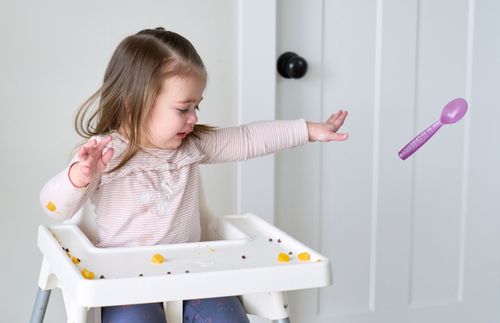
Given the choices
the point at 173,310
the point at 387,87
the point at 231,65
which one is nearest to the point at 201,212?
the point at 173,310

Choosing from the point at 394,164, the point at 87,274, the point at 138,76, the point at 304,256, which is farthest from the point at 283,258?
the point at 394,164

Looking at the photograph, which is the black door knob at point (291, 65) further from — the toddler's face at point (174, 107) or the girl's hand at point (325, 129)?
the toddler's face at point (174, 107)

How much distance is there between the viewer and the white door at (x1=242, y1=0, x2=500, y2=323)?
1.64m

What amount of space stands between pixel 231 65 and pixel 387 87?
39cm

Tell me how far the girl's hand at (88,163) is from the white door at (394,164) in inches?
24.3

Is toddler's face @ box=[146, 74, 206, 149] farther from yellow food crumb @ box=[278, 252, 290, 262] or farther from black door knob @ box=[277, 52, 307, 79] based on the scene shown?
black door knob @ box=[277, 52, 307, 79]

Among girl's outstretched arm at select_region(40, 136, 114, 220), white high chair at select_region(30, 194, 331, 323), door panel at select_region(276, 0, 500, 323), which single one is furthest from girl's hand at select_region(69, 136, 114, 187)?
door panel at select_region(276, 0, 500, 323)

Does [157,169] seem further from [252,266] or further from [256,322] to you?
[256,322]

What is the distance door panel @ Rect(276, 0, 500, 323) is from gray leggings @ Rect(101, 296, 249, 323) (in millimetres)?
585

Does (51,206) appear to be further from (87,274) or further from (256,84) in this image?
(256,84)

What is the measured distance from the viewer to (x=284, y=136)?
1.28 m

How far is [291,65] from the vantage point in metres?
1.55

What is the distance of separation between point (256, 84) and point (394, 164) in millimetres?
415

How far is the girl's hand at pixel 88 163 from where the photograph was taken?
0.98 meters
